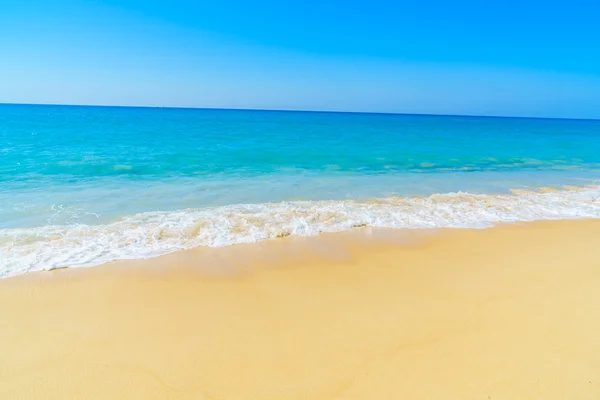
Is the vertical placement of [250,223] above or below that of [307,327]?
above

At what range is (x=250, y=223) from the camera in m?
6.81

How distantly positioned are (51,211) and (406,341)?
332 inches

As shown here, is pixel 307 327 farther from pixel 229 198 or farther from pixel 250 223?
pixel 229 198

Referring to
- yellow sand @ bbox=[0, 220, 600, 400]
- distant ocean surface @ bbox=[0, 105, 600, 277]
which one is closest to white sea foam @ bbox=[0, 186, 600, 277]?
distant ocean surface @ bbox=[0, 105, 600, 277]

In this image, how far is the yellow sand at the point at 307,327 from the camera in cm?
277

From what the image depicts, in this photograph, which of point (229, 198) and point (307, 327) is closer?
point (307, 327)

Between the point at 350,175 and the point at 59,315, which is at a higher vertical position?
the point at 350,175

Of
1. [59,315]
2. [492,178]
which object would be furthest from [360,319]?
[492,178]

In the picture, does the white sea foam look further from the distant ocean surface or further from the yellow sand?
the yellow sand

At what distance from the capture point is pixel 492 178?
43.0 feet

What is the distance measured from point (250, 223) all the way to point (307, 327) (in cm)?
364

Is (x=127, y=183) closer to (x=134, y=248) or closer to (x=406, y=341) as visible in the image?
(x=134, y=248)

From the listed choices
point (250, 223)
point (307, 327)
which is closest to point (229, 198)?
point (250, 223)

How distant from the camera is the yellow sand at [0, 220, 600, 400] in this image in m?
2.77
